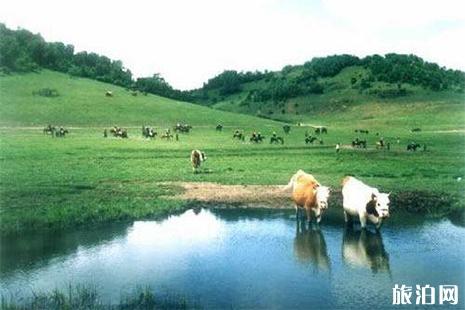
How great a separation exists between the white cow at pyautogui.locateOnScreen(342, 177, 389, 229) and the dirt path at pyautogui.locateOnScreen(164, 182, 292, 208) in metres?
4.09

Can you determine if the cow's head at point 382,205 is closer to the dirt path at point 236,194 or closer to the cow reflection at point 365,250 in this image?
the cow reflection at point 365,250

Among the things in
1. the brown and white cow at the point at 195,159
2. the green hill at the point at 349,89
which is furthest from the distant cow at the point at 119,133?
the green hill at the point at 349,89

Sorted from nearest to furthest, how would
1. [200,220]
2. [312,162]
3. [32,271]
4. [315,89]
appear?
[32,271] < [200,220] < [312,162] < [315,89]

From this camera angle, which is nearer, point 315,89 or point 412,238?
point 412,238

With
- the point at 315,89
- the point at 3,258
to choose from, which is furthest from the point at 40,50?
the point at 3,258

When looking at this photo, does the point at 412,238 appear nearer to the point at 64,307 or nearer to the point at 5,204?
the point at 64,307

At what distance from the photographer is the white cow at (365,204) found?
1802 cm

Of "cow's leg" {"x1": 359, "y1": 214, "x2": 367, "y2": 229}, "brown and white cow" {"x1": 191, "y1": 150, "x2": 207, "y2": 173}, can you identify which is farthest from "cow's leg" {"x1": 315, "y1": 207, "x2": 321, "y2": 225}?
"brown and white cow" {"x1": 191, "y1": 150, "x2": 207, "y2": 173}

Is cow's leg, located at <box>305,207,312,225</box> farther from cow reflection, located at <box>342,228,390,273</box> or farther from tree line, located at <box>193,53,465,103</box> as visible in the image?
tree line, located at <box>193,53,465,103</box>

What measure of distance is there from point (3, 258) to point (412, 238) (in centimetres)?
1161

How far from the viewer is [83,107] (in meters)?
79.4

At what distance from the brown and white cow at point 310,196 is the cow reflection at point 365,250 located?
1.14 metres

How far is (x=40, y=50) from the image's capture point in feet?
340

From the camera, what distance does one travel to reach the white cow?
18.0m
